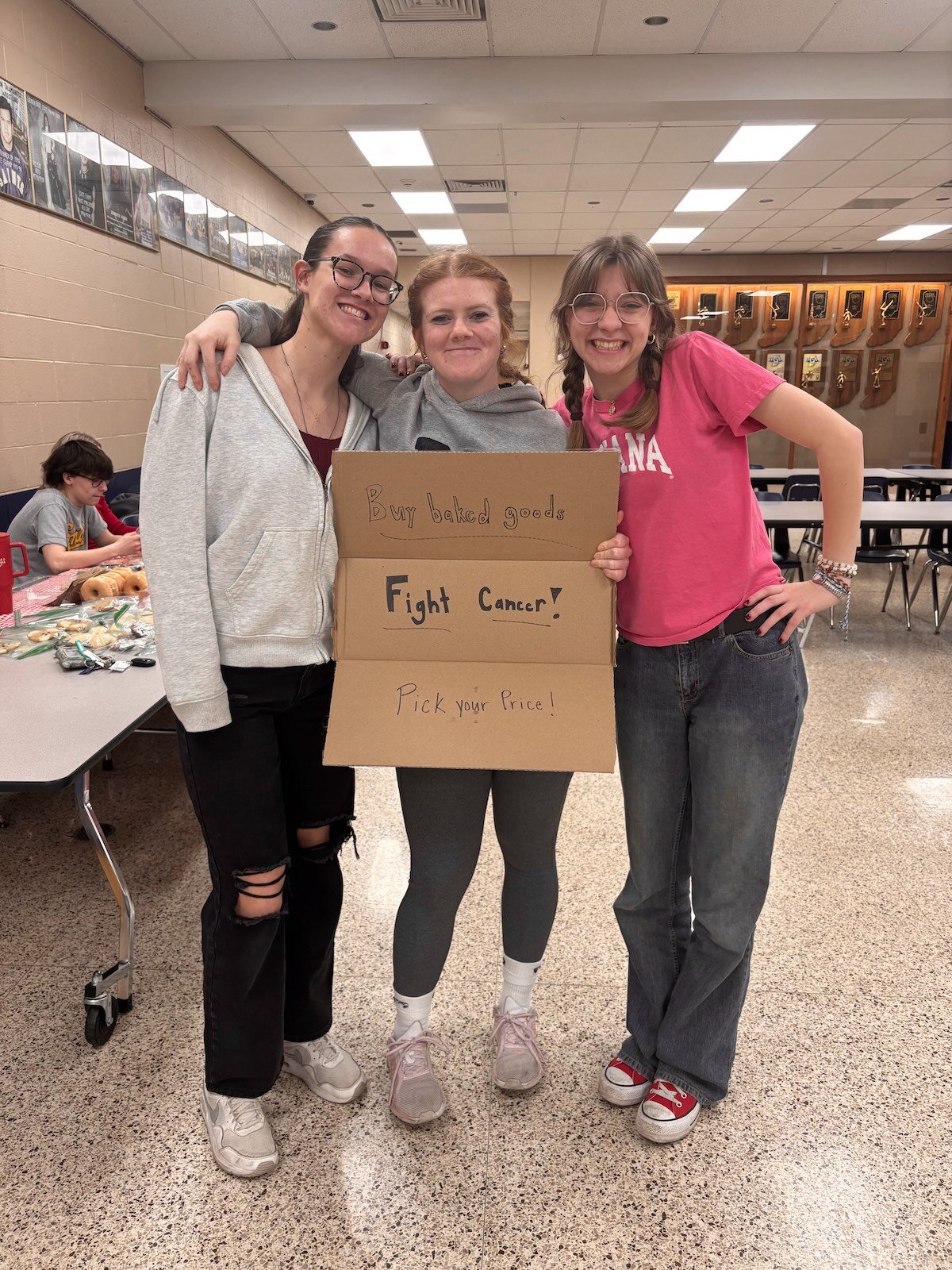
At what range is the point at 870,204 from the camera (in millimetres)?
8734

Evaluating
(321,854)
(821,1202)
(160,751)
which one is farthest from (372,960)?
(160,751)

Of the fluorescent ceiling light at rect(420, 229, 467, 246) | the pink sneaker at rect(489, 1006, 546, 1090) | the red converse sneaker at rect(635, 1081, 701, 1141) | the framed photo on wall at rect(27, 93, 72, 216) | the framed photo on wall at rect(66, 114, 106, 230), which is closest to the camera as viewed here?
the red converse sneaker at rect(635, 1081, 701, 1141)

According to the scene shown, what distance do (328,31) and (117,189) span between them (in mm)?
1559

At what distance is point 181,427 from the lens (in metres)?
1.19

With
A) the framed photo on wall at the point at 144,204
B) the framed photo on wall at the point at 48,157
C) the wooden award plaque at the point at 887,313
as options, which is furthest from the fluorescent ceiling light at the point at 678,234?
the framed photo on wall at the point at 48,157

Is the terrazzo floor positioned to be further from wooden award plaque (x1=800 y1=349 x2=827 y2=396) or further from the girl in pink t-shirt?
wooden award plaque (x1=800 y1=349 x2=827 y2=396)

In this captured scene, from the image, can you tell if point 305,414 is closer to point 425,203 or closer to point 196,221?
point 196,221

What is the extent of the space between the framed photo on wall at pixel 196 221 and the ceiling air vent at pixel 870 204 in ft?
21.3

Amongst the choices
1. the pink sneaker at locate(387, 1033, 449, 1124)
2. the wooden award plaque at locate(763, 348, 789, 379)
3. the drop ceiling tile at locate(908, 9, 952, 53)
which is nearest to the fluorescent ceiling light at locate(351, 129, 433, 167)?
the drop ceiling tile at locate(908, 9, 952, 53)

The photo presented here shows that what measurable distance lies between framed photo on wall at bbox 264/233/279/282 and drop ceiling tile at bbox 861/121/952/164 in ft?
17.1

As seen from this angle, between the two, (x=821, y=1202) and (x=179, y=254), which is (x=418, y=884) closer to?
(x=821, y=1202)

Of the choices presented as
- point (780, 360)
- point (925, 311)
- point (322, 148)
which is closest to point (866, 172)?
point (322, 148)

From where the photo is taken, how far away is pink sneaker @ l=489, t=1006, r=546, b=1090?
1.64 m

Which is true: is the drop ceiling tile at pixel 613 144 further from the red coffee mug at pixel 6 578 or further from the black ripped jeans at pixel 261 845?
the black ripped jeans at pixel 261 845
